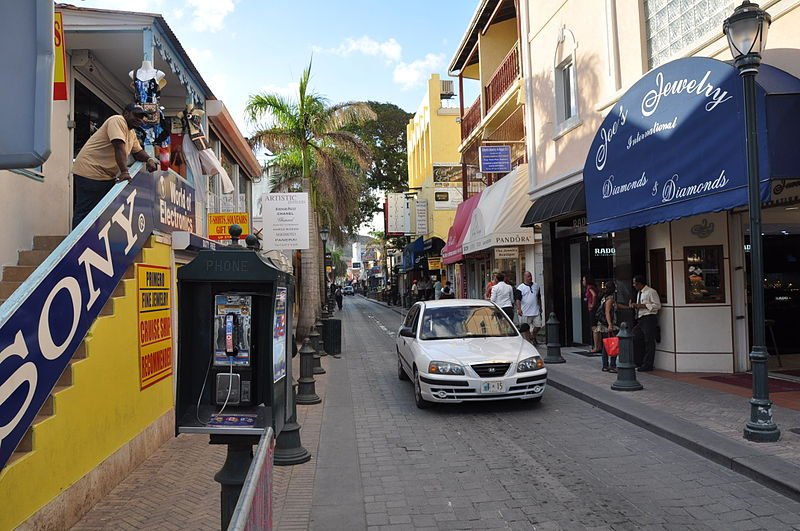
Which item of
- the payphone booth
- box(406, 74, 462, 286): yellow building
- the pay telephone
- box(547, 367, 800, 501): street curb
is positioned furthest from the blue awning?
box(406, 74, 462, 286): yellow building

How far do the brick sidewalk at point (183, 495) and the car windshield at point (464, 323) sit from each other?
323 centimetres

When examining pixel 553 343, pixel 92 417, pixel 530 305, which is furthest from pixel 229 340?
pixel 530 305

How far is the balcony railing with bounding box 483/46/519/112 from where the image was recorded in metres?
18.0

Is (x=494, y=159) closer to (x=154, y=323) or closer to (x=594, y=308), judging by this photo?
(x=594, y=308)

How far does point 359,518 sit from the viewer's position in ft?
16.0

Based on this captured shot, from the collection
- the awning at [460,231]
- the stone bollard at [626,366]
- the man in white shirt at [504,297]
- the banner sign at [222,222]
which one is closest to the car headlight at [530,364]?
the stone bollard at [626,366]

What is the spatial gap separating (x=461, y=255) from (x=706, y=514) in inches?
715

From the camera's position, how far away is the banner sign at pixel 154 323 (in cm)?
666

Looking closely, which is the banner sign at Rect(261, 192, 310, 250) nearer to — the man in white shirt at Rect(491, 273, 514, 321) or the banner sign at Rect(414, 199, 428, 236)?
the man in white shirt at Rect(491, 273, 514, 321)

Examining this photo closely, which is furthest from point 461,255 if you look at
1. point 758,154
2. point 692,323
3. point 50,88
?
point 50,88

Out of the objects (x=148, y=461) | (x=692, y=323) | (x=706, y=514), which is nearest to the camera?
(x=706, y=514)

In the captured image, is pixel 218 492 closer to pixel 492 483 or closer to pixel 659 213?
pixel 492 483

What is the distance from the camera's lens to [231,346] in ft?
14.3

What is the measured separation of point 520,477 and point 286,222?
7377 mm
